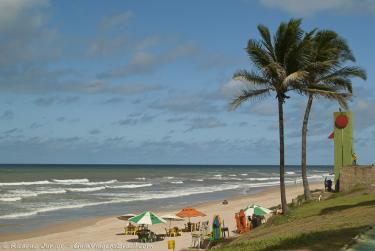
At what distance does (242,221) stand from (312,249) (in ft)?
34.8

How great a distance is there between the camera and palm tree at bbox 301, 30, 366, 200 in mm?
17938

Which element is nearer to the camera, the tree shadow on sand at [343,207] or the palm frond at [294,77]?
the tree shadow on sand at [343,207]

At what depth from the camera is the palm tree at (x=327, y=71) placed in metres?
17.9

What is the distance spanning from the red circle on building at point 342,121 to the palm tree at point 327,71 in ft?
9.25

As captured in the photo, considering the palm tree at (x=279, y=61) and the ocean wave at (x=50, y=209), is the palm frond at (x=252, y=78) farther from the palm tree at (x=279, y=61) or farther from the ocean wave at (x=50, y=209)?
the ocean wave at (x=50, y=209)

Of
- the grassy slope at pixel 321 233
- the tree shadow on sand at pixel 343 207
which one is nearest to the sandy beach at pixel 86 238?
the tree shadow on sand at pixel 343 207

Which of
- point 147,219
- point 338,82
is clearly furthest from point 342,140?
point 147,219

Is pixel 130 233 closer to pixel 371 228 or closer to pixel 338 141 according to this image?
pixel 338 141

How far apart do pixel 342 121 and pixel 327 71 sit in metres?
5.86

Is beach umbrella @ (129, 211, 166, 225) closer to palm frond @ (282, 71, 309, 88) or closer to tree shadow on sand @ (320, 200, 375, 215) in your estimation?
tree shadow on sand @ (320, 200, 375, 215)

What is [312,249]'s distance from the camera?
9258 mm

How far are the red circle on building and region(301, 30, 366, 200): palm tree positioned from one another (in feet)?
9.25

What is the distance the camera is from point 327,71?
64.5 feet

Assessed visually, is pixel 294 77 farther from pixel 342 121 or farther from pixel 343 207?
pixel 342 121
